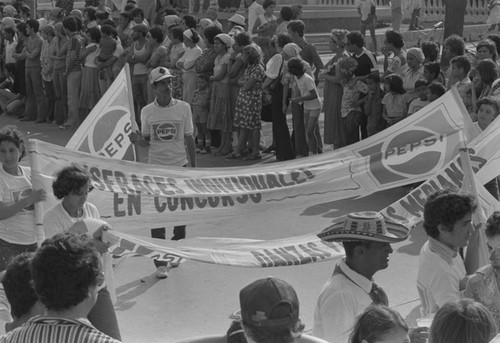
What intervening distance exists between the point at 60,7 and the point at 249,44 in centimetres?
1116

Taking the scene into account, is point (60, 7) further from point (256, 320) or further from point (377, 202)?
point (256, 320)

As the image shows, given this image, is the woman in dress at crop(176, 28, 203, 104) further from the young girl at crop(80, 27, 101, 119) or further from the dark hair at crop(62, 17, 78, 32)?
the dark hair at crop(62, 17, 78, 32)

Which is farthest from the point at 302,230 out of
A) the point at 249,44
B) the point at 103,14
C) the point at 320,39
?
the point at 320,39

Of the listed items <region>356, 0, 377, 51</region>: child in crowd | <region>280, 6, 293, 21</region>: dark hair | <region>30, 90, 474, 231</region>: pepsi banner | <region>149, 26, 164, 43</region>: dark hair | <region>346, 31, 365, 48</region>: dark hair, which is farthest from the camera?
<region>356, 0, 377, 51</region>: child in crowd

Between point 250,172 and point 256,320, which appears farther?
point 250,172

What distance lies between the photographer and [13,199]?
7.40 metres

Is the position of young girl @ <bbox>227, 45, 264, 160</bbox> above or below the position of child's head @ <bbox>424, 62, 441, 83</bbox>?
below

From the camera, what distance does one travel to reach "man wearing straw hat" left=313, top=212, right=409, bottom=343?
4.93 m

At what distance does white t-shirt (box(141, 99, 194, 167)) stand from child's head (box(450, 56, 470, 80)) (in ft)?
11.4

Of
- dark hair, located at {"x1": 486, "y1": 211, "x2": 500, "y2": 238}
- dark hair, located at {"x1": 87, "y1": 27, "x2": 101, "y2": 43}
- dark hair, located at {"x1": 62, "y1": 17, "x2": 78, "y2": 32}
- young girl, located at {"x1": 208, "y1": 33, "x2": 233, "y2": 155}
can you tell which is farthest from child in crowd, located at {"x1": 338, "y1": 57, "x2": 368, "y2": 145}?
dark hair, located at {"x1": 486, "y1": 211, "x2": 500, "y2": 238}

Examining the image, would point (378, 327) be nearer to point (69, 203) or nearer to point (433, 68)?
point (69, 203)

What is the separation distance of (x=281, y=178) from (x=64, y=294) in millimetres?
3874

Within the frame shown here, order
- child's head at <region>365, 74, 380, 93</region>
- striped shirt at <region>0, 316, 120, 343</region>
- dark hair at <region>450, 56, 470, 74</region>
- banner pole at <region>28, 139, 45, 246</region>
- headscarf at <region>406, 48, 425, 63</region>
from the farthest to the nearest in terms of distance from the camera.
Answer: child's head at <region>365, 74, 380, 93</region> → headscarf at <region>406, 48, 425, 63</region> → dark hair at <region>450, 56, 470, 74</region> → banner pole at <region>28, 139, 45, 246</region> → striped shirt at <region>0, 316, 120, 343</region>

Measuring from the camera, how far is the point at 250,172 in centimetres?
790
